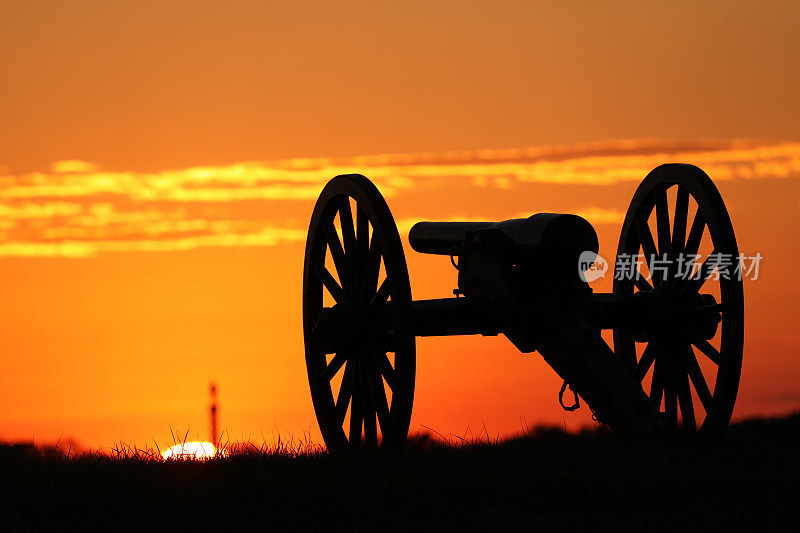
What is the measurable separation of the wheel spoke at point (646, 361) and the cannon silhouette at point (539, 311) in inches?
0.7

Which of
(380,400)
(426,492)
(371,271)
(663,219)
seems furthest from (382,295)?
(663,219)

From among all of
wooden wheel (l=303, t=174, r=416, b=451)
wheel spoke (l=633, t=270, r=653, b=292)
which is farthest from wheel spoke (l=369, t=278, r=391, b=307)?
wheel spoke (l=633, t=270, r=653, b=292)

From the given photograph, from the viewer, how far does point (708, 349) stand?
32.7 ft

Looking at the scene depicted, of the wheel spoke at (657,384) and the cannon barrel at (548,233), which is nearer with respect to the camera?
the cannon barrel at (548,233)

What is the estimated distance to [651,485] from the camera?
25.7ft

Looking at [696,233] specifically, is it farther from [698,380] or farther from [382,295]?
[382,295]

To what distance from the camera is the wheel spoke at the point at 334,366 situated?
10281 mm

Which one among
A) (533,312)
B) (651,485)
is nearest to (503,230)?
(533,312)

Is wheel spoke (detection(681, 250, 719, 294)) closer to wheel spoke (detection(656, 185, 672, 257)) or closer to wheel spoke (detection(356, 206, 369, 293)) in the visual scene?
wheel spoke (detection(656, 185, 672, 257))

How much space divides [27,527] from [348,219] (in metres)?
3.68

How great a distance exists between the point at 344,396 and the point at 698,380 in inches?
105

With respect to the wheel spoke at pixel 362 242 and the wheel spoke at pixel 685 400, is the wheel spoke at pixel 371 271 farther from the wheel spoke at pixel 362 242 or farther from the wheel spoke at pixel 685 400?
the wheel spoke at pixel 685 400

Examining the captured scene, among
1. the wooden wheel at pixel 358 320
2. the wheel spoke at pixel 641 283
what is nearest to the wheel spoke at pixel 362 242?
the wooden wheel at pixel 358 320

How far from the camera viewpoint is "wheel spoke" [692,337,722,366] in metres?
9.79
